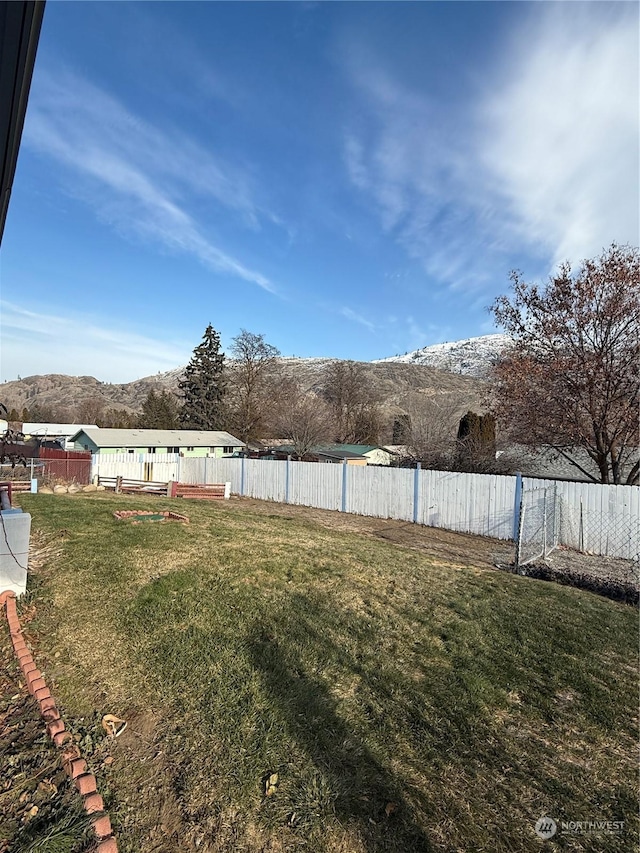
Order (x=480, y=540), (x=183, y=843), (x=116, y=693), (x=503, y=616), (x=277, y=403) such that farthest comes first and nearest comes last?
(x=277, y=403), (x=480, y=540), (x=503, y=616), (x=116, y=693), (x=183, y=843)

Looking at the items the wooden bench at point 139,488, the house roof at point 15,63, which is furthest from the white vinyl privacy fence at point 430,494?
the house roof at point 15,63

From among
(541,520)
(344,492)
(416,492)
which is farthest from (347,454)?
(541,520)

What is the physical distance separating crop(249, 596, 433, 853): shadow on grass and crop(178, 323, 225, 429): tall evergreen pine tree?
34.6m

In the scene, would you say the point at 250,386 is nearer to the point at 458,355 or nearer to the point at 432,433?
the point at 432,433

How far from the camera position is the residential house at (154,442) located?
24.5 metres

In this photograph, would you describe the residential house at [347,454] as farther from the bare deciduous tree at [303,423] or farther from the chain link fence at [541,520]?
the chain link fence at [541,520]

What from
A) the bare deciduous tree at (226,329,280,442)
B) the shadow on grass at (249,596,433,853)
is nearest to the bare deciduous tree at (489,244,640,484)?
the shadow on grass at (249,596,433,853)

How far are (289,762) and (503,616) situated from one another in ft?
10.3

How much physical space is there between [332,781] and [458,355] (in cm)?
12542

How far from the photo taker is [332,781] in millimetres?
2350

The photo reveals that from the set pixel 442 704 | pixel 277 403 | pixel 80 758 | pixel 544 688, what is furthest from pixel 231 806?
pixel 277 403

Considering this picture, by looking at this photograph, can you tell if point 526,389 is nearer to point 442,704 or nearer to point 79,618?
point 442,704

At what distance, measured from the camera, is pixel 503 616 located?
4688mm

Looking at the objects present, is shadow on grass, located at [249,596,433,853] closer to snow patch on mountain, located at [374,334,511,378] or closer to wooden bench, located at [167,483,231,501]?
wooden bench, located at [167,483,231,501]
